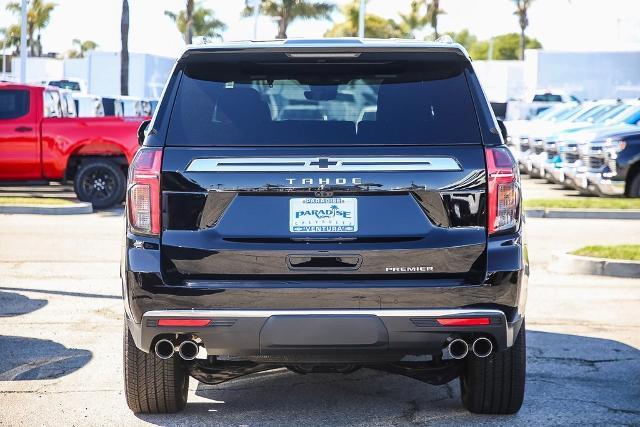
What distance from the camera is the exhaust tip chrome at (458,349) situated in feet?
18.8

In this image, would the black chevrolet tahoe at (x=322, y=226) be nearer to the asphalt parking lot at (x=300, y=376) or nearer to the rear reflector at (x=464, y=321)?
the rear reflector at (x=464, y=321)

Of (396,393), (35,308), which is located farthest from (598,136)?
(396,393)

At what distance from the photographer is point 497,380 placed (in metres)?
6.28

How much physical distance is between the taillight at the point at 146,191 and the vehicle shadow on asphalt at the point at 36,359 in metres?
2.09

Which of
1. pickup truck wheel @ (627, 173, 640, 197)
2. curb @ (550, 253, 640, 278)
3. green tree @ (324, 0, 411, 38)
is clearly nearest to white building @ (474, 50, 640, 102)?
green tree @ (324, 0, 411, 38)

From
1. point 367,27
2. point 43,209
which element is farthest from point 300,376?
point 367,27

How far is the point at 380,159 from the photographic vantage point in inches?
223

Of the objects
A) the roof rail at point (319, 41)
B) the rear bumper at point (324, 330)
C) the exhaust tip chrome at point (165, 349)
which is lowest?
the exhaust tip chrome at point (165, 349)

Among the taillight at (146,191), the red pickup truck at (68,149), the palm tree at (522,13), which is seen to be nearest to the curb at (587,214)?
the red pickup truck at (68,149)

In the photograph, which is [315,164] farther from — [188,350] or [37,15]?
[37,15]

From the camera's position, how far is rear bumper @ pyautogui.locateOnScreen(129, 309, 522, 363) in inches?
219

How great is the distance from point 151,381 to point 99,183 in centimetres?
1412

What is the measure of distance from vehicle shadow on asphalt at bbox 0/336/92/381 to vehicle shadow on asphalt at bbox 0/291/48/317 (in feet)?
3.79

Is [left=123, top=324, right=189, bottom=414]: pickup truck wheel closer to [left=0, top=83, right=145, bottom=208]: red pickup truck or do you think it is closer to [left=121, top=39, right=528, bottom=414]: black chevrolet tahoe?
[left=121, top=39, right=528, bottom=414]: black chevrolet tahoe
